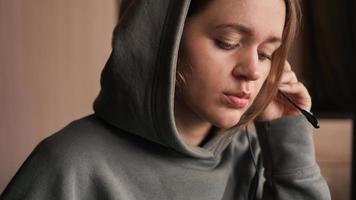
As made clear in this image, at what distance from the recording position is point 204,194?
2.63 ft

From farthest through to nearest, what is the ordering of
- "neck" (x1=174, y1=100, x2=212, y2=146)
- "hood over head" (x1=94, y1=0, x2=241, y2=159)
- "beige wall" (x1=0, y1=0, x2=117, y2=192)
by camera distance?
"beige wall" (x1=0, y1=0, x2=117, y2=192) → "neck" (x1=174, y1=100, x2=212, y2=146) → "hood over head" (x1=94, y1=0, x2=241, y2=159)

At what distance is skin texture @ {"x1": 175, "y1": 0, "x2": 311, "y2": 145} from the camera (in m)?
0.66

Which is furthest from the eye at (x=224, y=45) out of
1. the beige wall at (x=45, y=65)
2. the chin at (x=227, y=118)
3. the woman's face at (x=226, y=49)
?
the beige wall at (x=45, y=65)

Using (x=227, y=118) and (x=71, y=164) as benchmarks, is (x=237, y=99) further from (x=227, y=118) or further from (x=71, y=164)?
(x=71, y=164)

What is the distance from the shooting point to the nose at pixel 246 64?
0.68 metres

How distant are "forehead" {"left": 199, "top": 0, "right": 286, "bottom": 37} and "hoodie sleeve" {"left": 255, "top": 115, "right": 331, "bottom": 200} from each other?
235 mm

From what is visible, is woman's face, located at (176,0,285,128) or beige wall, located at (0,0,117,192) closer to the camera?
woman's face, located at (176,0,285,128)

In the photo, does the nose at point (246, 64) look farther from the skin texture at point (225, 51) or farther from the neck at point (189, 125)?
the neck at point (189, 125)

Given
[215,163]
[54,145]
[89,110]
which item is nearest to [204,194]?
[215,163]

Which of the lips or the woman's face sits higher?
the woman's face

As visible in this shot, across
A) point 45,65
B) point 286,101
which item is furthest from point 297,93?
point 45,65

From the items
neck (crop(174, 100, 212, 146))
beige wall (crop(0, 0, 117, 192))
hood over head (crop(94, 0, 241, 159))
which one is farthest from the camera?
beige wall (crop(0, 0, 117, 192))

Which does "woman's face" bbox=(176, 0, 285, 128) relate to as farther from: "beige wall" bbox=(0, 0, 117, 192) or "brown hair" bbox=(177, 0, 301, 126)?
"beige wall" bbox=(0, 0, 117, 192)

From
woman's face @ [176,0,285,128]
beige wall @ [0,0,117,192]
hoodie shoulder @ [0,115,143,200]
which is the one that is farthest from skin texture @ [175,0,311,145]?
beige wall @ [0,0,117,192]
